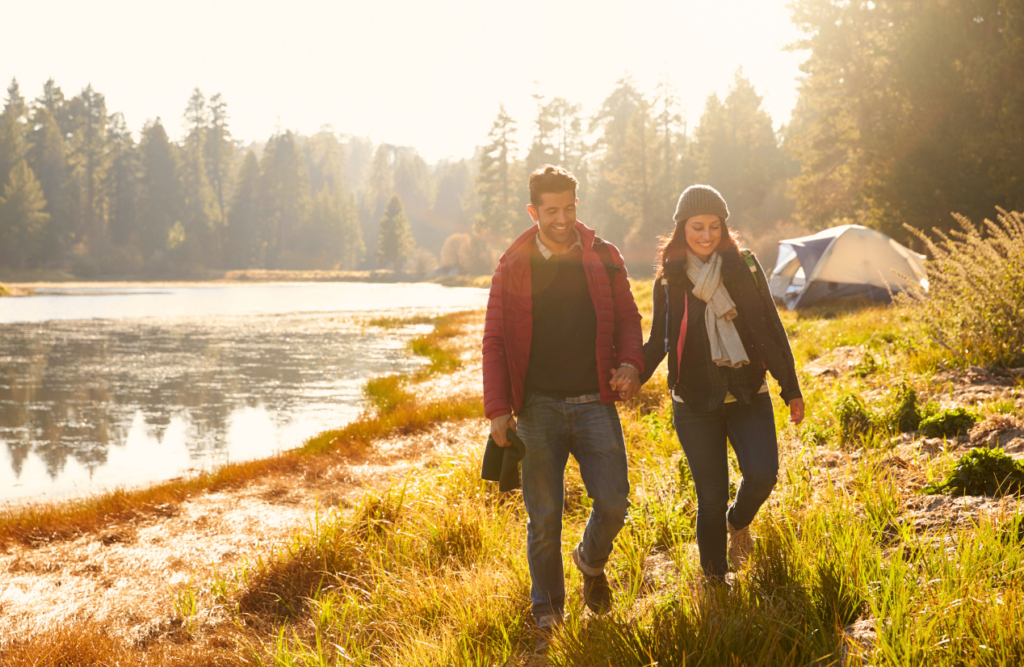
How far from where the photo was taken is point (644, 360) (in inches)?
124

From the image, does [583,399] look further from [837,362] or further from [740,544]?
[837,362]

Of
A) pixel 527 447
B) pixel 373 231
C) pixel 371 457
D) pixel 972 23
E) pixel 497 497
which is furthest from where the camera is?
pixel 373 231

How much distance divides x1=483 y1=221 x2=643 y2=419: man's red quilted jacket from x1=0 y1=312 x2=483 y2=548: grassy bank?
5.21m

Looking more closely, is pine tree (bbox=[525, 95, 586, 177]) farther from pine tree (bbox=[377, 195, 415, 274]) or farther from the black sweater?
the black sweater

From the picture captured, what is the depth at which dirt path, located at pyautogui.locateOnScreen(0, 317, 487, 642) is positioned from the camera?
14.5 ft

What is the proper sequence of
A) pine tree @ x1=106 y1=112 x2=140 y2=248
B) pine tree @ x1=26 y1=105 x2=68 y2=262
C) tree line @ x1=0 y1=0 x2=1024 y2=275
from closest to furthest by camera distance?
1. tree line @ x1=0 y1=0 x2=1024 y2=275
2. pine tree @ x1=26 y1=105 x2=68 y2=262
3. pine tree @ x1=106 y1=112 x2=140 y2=248

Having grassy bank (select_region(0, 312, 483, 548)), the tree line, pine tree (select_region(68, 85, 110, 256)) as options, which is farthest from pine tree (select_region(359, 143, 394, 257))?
grassy bank (select_region(0, 312, 483, 548))

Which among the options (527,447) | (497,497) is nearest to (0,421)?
(497,497)

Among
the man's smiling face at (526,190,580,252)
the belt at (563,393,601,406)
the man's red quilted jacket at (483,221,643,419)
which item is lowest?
the belt at (563,393,601,406)

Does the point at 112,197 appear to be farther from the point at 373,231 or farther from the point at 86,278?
the point at 373,231

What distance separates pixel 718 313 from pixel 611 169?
66.0 metres

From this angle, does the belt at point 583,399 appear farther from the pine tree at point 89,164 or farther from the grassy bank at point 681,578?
the pine tree at point 89,164

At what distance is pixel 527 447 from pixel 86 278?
2982 inches

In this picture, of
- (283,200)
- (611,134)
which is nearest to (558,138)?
(611,134)
